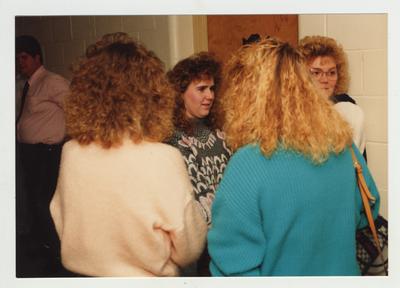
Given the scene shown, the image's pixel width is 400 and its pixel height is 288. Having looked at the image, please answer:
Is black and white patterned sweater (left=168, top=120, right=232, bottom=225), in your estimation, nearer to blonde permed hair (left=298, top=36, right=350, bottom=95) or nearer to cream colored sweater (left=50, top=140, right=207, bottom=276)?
cream colored sweater (left=50, top=140, right=207, bottom=276)

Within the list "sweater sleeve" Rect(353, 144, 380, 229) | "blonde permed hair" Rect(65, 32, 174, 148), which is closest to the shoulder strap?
"sweater sleeve" Rect(353, 144, 380, 229)

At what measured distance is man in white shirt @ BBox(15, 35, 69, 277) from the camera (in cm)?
106

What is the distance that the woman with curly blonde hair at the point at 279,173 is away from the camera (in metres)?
0.86

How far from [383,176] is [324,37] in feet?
1.26

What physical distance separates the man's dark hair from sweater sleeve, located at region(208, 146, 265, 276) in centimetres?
59

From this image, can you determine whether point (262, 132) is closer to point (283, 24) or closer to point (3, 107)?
point (283, 24)

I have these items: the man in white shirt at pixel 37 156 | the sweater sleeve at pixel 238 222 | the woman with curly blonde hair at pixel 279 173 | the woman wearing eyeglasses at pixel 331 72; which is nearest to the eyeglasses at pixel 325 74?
the woman wearing eyeglasses at pixel 331 72

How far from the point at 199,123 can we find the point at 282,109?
1.32ft

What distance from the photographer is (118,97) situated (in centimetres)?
96

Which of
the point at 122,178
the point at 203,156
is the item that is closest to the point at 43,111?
the point at 122,178

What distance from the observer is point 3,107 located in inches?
41.3

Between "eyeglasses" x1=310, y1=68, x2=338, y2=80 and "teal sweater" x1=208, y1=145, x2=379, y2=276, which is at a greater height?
"eyeglasses" x1=310, y1=68, x2=338, y2=80

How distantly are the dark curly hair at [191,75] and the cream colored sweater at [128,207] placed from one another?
0.92ft
